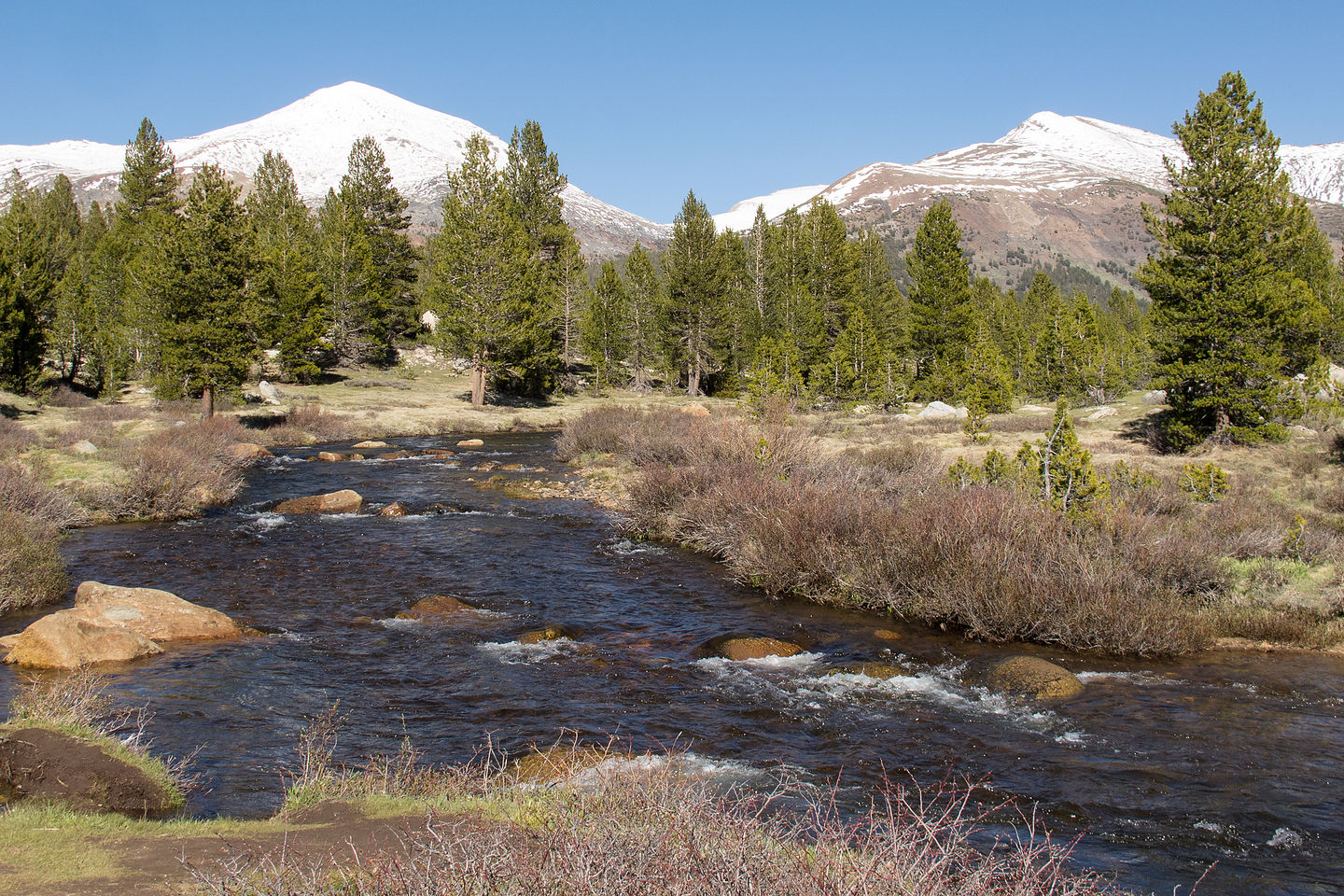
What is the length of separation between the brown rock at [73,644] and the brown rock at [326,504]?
978 cm

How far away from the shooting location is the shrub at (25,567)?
1170 centimetres

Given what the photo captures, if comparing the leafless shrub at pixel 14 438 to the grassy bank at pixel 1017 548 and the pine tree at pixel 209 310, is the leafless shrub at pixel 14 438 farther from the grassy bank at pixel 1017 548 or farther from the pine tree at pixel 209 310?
the grassy bank at pixel 1017 548

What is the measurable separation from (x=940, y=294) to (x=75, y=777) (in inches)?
1895

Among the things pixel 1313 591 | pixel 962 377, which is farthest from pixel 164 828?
pixel 962 377

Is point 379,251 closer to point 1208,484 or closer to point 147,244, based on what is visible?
point 147,244

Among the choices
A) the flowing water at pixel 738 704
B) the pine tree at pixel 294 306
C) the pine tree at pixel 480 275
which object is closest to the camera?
the flowing water at pixel 738 704

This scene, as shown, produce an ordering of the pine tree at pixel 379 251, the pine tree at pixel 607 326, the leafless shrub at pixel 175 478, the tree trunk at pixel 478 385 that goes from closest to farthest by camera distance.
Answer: the leafless shrub at pixel 175 478
the tree trunk at pixel 478 385
the pine tree at pixel 379 251
the pine tree at pixel 607 326

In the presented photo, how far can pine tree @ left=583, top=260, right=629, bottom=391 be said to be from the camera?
59.2 m

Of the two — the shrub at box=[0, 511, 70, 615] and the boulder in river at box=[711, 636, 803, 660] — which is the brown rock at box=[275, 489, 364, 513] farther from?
the boulder in river at box=[711, 636, 803, 660]

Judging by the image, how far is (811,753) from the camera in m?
7.90

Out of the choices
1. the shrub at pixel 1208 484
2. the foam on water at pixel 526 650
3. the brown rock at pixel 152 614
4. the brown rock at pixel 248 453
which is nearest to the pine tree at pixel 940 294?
the shrub at pixel 1208 484

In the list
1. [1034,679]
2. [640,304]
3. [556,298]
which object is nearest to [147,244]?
[556,298]

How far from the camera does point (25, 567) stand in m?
12.0

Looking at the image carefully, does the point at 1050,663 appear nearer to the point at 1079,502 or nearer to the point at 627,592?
the point at 1079,502
